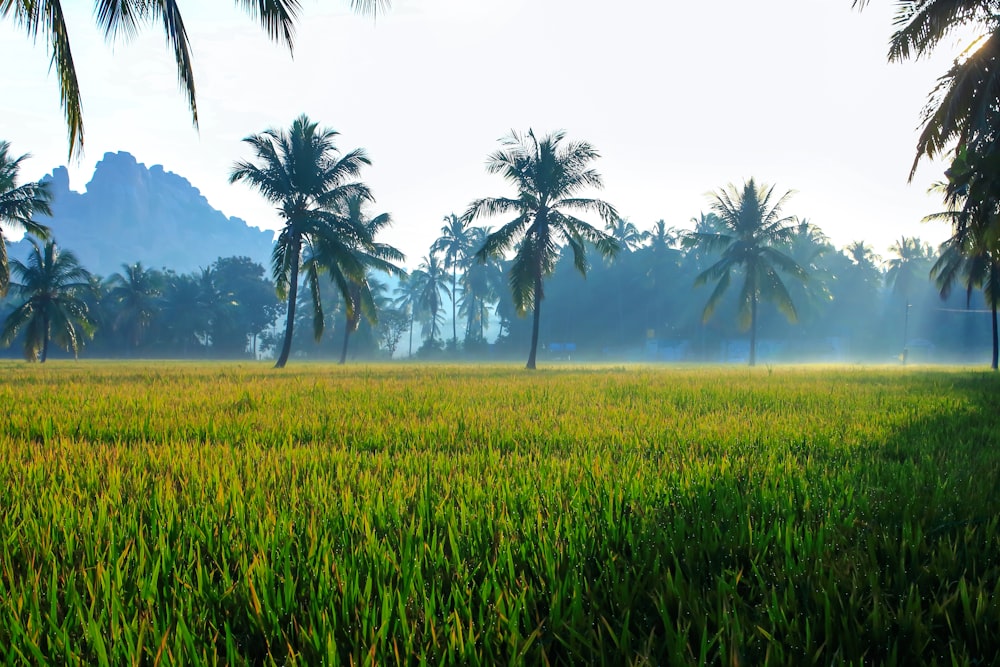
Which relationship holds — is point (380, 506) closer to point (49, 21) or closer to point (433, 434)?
point (433, 434)

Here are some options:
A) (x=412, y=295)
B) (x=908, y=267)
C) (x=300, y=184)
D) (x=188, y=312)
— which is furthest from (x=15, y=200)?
(x=908, y=267)

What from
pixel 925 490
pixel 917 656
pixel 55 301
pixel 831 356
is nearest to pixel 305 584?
pixel 917 656

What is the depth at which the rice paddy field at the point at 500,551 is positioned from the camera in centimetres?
117

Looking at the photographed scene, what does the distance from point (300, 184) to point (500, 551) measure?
67.3 ft

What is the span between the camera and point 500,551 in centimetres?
162

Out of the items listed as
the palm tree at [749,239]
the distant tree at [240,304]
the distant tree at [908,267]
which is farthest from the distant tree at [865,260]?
the distant tree at [240,304]

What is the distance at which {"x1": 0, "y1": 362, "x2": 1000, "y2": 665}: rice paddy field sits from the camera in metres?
1.17

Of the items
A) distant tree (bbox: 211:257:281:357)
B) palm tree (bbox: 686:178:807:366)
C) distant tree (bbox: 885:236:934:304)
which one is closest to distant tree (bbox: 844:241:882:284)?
distant tree (bbox: 885:236:934:304)

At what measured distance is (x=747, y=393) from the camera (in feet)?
26.0

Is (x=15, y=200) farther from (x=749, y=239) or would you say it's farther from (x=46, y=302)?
(x=749, y=239)

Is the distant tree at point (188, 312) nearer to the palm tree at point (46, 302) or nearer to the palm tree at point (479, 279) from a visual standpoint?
the palm tree at point (46, 302)

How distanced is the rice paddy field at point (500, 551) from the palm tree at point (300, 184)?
1640cm

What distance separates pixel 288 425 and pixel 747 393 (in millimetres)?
6044

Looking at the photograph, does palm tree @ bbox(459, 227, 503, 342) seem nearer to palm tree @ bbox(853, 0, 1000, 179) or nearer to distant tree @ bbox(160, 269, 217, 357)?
distant tree @ bbox(160, 269, 217, 357)
